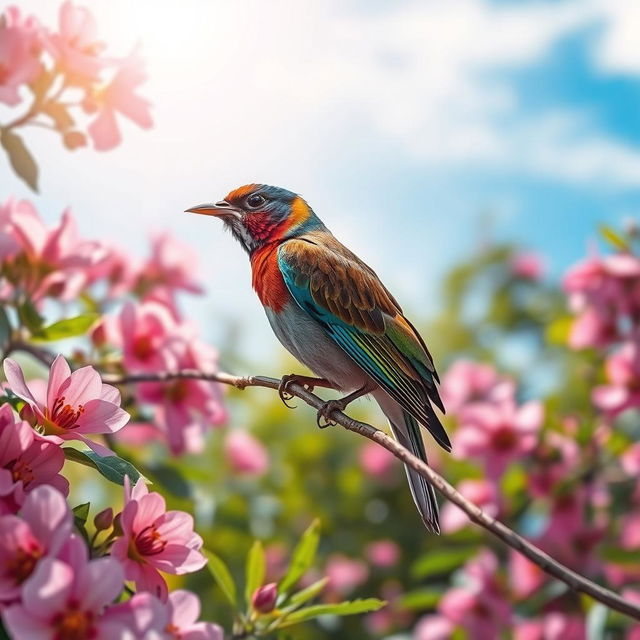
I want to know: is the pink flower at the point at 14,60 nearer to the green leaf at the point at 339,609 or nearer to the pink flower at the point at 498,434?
the green leaf at the point at 339,609

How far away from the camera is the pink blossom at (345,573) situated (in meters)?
4.66

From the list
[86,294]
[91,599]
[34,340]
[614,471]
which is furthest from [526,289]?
[91,599]

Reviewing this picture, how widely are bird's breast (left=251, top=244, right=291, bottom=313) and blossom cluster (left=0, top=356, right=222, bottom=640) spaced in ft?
3.74

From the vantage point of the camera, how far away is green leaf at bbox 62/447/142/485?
4.88ft

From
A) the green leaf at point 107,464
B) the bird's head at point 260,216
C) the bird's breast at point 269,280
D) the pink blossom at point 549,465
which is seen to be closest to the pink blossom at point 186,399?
the bird's breast at point 269,280

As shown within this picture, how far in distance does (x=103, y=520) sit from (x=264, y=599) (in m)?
0.60

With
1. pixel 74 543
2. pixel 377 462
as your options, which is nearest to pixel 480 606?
pixel 377 462

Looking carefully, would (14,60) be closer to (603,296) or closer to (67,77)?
(67,77)

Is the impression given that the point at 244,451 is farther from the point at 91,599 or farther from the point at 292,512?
the point at 91,599

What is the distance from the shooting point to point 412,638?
4.34 meters

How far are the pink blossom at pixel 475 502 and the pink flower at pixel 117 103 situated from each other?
2056 mm

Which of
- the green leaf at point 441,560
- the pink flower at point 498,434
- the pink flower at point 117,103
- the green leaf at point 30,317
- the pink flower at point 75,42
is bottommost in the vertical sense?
the green leaf at point 441,560

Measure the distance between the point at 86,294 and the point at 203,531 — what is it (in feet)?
Answer: 3.66

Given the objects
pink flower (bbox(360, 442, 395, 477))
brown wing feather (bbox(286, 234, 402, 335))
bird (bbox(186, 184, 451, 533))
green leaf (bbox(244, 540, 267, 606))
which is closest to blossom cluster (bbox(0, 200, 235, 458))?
bird (bbox(186, 184, 451, 533))
